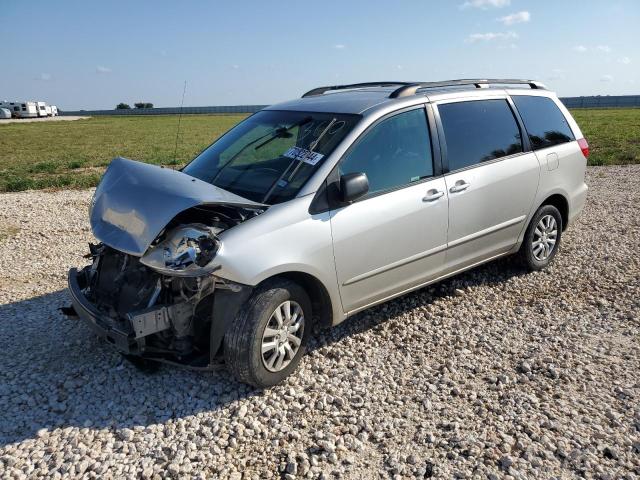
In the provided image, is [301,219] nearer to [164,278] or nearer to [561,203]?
[164,278]

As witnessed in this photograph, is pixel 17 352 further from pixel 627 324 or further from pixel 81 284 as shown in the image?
pixel 627 324

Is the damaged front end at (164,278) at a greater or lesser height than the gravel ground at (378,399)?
greater

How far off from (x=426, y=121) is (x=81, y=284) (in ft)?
10.3

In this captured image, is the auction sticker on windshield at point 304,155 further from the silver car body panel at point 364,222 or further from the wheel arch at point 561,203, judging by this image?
the wheel arch at point 561,203

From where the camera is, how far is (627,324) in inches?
190

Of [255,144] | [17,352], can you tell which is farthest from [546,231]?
[17,352]

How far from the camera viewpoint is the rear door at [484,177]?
15.8 ft

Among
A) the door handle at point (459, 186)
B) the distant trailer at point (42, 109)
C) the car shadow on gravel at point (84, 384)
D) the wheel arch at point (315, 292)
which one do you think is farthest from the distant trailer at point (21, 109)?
the wheel arch at point (315, 292)

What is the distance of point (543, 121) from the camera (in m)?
5.83

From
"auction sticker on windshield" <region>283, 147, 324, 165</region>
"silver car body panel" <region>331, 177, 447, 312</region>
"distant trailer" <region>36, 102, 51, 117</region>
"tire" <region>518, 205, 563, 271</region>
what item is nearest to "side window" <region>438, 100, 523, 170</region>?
"silver car body panel" <region>331, 177, 447, 312</region>

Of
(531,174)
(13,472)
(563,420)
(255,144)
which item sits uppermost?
(255,144)

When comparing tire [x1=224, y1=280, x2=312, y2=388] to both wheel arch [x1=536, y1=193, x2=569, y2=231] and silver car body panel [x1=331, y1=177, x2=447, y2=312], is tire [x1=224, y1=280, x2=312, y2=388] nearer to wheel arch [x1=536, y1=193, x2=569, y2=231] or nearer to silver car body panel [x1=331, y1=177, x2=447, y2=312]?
silver car body panel [x1=331, y1=177, x2=447, y2=312]

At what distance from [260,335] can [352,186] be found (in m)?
1.23

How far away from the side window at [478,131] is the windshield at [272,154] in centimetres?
104
